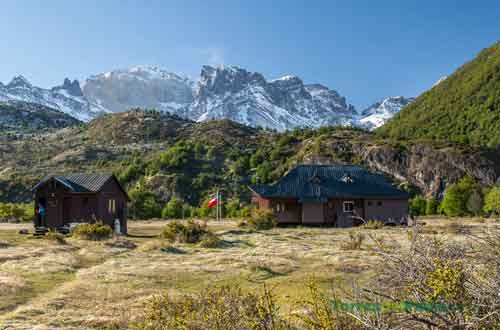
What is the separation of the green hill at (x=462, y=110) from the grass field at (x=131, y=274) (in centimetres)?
8265

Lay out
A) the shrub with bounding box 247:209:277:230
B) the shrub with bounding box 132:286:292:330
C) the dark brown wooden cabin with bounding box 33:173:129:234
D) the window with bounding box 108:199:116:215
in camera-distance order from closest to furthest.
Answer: the shrub with bounding box 132:286:292:330 < the dark brown wooden cabin with bounding box 33:173:129:234 < the window with bounding box 108:199:116:215 < the shrub with bounding box 247:209:277:230

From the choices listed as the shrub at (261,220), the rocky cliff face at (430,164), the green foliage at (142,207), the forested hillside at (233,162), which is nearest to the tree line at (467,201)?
the shrub at (261,220)

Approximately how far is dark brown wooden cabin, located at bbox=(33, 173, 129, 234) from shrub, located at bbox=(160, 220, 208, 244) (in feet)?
36.3

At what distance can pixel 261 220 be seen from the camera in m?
39.7

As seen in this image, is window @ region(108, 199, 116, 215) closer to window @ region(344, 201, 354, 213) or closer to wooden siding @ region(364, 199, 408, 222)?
window @ region(344, 201, 354, 213)

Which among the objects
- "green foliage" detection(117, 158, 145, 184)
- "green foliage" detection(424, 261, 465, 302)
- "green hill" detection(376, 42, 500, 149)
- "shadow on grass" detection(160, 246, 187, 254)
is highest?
"green hill" detection(376, 42, 500, 149)

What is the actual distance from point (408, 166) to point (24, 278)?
7748 centimetres

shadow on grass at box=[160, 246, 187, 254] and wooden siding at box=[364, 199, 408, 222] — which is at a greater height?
wooden siding at box=[364, 199, 408, 222]

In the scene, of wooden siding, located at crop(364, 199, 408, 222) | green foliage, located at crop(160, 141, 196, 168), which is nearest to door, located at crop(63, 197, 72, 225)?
wooden siding, located at crop(364, 199, 408, 222)

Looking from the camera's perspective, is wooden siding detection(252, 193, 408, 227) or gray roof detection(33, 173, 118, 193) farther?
wooden siding detection(252, 193, 408, 227)

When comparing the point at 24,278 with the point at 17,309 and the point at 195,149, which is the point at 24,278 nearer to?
the point at 17,309

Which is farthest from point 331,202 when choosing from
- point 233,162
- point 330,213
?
point 233,162

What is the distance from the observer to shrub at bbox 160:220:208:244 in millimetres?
27344

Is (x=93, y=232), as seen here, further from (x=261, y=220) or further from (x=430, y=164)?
(x=430, y=164)
